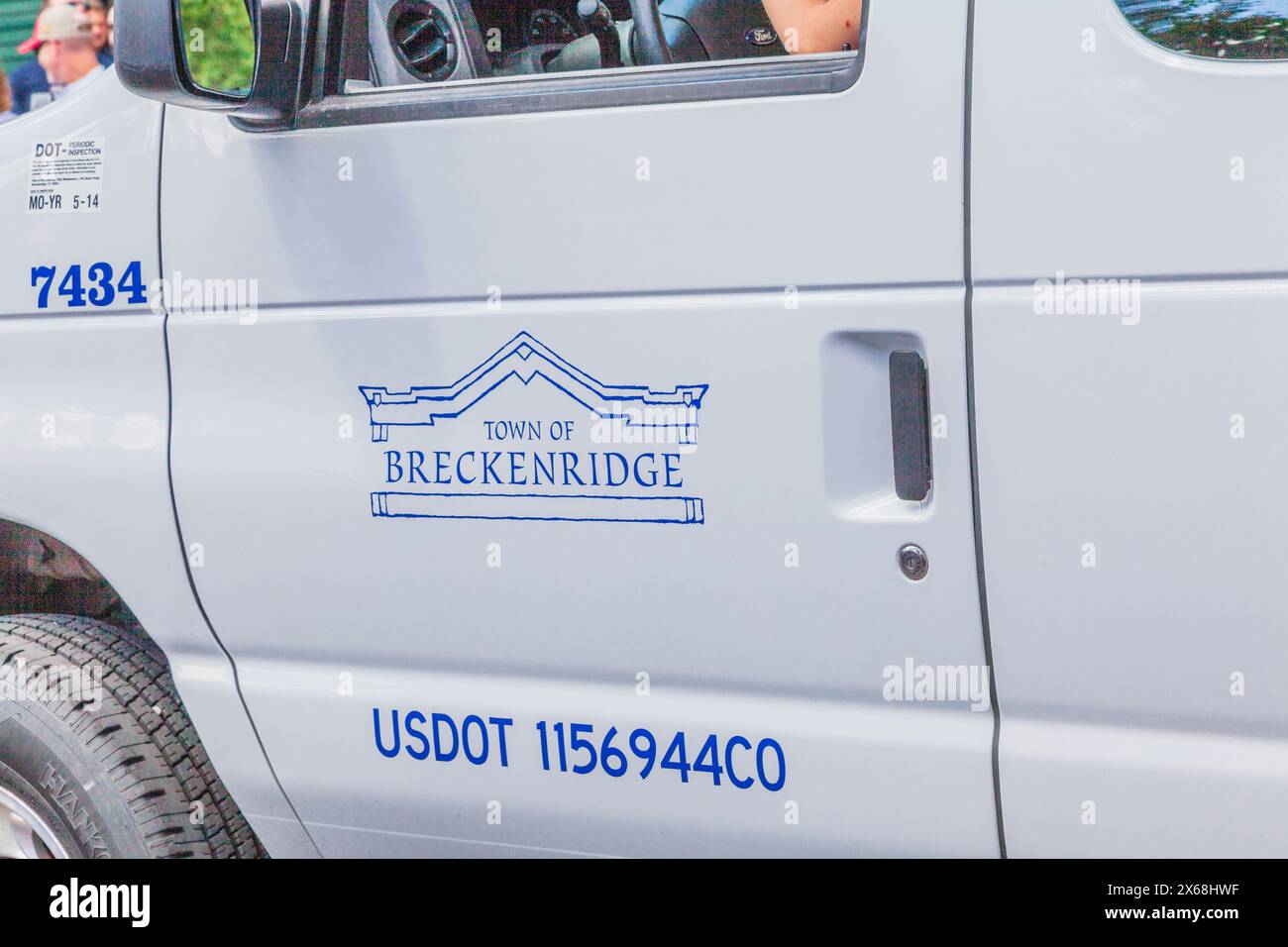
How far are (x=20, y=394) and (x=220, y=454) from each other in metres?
0.38

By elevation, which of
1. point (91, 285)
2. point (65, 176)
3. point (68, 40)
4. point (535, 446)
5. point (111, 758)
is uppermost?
point (68, 40)

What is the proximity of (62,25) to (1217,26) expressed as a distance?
4.00 meters

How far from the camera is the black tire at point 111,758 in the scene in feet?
7.18

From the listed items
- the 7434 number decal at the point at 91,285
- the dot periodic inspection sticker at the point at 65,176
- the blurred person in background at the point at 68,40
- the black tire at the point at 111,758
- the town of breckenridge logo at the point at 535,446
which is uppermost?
the blurred person in background at the point at 68,40

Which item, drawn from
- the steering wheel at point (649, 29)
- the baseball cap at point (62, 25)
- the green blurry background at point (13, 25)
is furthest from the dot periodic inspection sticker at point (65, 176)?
the green blurry background at point (13, 25)

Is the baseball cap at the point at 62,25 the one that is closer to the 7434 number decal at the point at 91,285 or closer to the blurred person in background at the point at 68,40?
the blurred person in background at the point at 68,40

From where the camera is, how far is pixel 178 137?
6.78 feet

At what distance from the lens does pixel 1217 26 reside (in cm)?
155

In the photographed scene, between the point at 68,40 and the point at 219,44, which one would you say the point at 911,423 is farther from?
the point at 68,40

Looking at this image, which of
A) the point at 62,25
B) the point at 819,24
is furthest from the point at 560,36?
the point at 62,25

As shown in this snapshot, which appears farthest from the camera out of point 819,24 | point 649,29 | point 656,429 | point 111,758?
point 111,758

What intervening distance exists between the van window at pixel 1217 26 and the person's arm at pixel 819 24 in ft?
1.39

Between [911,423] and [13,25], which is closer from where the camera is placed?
[911,423]
